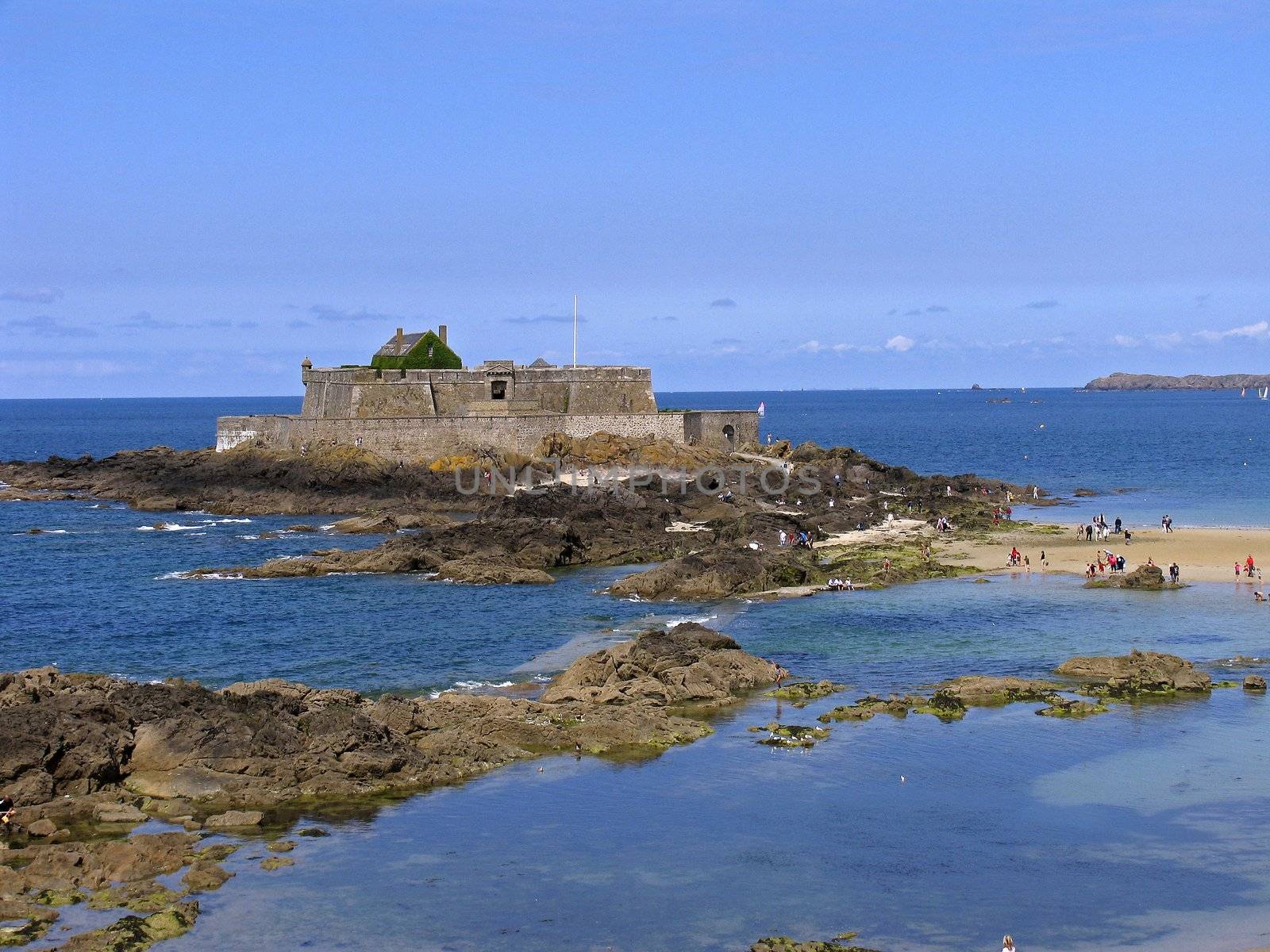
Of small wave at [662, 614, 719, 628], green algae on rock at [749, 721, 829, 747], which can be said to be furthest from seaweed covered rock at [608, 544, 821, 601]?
green algae on rock at [749, 721, 829, 747]

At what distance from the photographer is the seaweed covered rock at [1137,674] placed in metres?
25.9

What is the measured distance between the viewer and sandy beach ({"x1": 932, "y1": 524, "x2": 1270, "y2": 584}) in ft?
134

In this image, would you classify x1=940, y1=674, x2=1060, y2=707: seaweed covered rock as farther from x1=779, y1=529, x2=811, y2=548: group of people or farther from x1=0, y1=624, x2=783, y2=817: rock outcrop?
x1=779, y1=529, x2=811, y2=548: group of people

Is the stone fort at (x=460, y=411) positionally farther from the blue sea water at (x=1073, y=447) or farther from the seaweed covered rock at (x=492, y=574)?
the seaweed covered rock at (x=492, y=574)

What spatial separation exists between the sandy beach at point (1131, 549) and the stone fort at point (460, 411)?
22.5 m

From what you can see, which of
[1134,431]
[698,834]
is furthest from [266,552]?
[1134,431]

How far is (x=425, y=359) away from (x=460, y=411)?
4962mm

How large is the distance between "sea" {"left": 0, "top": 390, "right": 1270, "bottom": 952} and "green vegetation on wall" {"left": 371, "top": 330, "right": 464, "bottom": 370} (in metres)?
31.0

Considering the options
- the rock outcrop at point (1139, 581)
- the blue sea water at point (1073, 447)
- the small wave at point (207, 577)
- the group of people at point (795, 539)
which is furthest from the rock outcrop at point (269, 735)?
the blue sea water at point (1073, 447)

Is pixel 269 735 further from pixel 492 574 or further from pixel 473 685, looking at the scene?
pixel 492 574

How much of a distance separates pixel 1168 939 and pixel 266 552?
1432 inches

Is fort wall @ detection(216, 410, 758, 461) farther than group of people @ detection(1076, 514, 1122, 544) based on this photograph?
Yes

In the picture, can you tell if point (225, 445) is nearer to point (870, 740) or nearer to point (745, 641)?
point (745, 641)

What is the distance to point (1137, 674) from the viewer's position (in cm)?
2659
